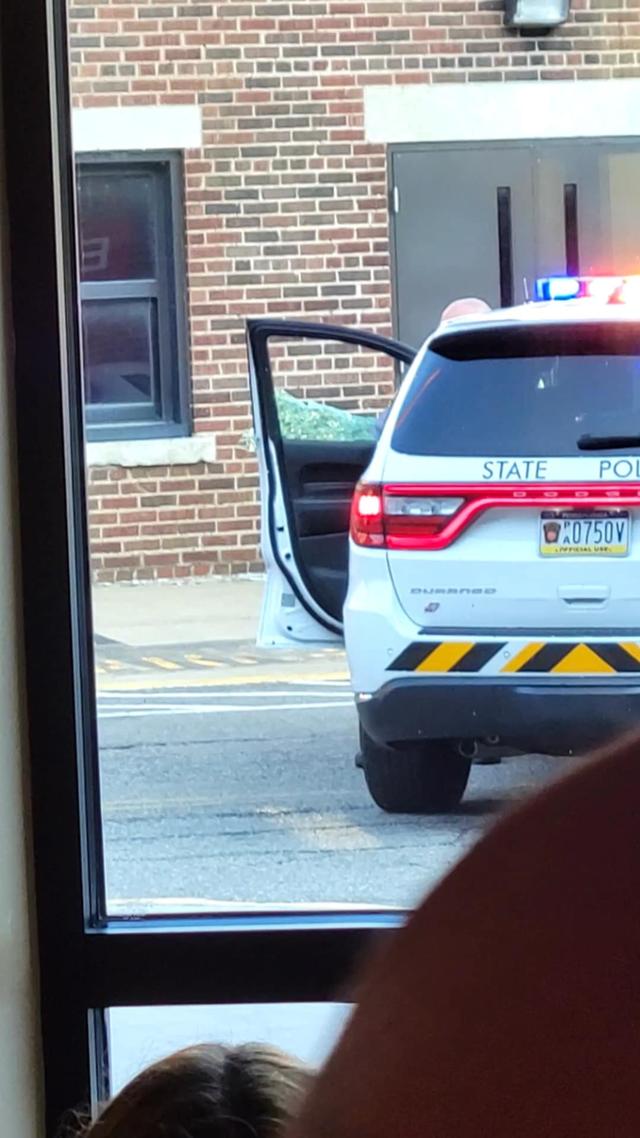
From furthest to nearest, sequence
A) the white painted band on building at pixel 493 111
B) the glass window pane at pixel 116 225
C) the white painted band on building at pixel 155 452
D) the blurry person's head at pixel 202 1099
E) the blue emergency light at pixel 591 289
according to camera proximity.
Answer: the white painted band on building at pixel 493 111
the blue emergency light at pixel 591 289
the white painted band on building at pixel 155 452
the glass window pane at pixel 116 225
the blurry person's head at pixel 202 1099

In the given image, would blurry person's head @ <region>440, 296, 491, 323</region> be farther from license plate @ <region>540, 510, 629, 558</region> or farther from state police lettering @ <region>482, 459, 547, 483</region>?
license plate @ <region>540, 510, 629, 558</region>

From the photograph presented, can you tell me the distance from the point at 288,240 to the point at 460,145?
→ 36 cm

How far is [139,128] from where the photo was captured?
2611 millimetres

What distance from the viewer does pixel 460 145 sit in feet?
9.25

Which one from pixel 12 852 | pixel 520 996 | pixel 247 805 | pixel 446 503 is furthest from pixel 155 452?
pixel 520 996

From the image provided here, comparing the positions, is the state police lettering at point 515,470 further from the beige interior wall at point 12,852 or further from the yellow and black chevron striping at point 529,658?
the beige interior wall at point 12,852

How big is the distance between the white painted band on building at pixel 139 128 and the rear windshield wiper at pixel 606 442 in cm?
89

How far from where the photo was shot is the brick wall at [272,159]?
264cm

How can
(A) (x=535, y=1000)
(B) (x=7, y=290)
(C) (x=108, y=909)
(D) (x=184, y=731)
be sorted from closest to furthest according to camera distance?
1. (A) (x=535, y=1000)
2. (B) (x=7, y=290)
3. (C) (x=108, y=909)
4. (D) (x=184, y=731)

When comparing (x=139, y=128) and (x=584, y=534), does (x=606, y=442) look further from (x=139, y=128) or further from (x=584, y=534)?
(x=139, y=128)

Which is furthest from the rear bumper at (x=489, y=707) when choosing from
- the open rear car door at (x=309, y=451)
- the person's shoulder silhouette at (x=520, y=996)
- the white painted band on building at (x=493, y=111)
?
the person's shoulder silhouette at (x=520, y=996)

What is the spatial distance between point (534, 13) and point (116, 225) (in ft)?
2.74

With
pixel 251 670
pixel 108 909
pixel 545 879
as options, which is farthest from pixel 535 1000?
pixel 251 670

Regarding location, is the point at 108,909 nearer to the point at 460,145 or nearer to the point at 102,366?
the point at 102,366
